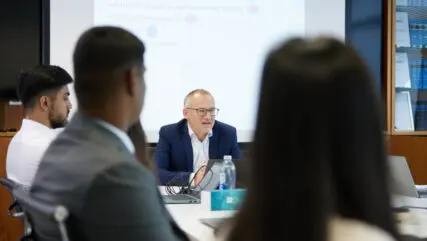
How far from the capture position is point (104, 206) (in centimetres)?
121

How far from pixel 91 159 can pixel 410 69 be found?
4186 mm

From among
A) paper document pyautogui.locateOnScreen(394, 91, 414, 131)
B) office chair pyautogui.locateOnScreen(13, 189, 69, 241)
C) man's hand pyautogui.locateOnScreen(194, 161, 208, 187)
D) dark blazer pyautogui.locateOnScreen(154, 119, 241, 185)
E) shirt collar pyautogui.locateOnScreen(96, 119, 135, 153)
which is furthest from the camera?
paper document pyautogui.locateOnScreen(394, 91, 414, 131)

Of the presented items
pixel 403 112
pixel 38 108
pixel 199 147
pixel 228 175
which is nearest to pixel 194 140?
pixel 199 147

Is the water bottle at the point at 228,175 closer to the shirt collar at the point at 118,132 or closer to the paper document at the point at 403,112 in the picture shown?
the shirt collar at the point at 118,132

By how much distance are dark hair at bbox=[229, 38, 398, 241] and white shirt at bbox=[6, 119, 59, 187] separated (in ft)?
6.88

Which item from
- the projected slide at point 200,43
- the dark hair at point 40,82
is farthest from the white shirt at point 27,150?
the projected slide at point 200,43

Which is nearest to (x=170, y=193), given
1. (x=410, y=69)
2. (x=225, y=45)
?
(x=225, y=45)

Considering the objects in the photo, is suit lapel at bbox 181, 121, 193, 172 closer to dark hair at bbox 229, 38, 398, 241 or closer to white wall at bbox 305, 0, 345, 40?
white wall at bbox 305, 0, 345, 40

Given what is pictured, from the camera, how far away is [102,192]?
1.21 meters

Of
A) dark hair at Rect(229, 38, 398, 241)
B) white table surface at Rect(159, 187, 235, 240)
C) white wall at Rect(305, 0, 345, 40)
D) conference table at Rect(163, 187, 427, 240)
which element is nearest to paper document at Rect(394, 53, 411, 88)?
white wall at Rect(305, 0, 345, 40)

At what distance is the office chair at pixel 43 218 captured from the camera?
46.9 inches

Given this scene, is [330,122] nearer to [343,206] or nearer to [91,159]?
[343,206]

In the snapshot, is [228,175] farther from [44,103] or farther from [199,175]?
[44,103]

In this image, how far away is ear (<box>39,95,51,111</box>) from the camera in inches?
115
